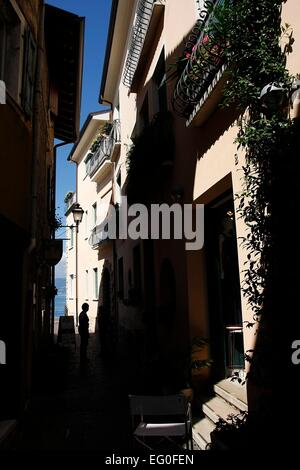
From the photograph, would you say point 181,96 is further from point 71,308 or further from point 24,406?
point 71,308

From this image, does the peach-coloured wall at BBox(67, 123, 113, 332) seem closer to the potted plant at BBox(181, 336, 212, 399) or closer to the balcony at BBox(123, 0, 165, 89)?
the balcony at BBox(123, 0, 165, 89)

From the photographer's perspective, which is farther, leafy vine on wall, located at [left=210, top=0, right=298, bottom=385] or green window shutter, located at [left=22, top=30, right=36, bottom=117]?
green window shutter, located at [left=22, top=30, right=36, bottom=117]

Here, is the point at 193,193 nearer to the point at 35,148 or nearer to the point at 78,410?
the point at 35,148

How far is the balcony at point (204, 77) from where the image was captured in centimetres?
464

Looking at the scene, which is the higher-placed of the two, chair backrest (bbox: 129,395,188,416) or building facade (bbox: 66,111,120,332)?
building facade (bbox: 66,111,120,332)

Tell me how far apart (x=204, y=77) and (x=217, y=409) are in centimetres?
438

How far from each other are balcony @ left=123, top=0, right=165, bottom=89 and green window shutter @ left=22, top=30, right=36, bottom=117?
3.46 m

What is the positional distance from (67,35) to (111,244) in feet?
29.3

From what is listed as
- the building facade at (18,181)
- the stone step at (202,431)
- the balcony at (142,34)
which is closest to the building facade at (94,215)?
the balcony at (142,34)

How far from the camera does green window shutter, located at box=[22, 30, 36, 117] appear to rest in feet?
19.1

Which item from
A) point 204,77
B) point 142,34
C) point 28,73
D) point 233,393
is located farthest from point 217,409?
point 142,34

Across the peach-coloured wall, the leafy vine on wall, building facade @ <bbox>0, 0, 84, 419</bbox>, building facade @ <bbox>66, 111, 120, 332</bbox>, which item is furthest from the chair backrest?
the peach-coloured wall

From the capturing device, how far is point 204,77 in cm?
514

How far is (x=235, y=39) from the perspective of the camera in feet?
13.3
